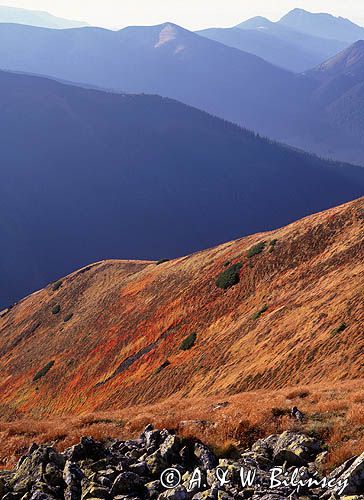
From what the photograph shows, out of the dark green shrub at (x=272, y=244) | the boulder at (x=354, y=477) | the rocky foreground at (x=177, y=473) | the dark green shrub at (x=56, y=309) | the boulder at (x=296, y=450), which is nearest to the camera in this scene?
the boulder at (x=354, y=477)

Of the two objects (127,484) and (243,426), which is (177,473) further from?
(243,426)

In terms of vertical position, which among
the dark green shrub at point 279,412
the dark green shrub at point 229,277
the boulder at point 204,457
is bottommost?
the dark green shrub at point 229,277

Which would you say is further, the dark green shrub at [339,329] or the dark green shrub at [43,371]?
the dark green shrub at [43,371]

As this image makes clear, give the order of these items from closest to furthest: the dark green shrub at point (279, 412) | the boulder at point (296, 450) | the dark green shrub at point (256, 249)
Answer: the boulder at point (296, 450) < the dark green shrub at point (279, 412) < the dark green shrub at point (256, 249)

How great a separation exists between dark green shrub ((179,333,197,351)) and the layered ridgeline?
0.14 m

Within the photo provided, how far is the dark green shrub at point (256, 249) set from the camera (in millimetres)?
52747

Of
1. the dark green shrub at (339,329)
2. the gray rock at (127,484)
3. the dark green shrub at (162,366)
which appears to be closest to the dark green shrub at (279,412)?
the gray rock at (127,484)

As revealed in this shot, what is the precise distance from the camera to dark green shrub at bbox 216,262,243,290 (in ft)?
163

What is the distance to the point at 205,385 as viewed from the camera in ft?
113

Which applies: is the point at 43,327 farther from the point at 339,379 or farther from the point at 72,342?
the point at 339,379

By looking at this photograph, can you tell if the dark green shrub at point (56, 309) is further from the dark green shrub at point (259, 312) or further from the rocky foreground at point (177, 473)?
the rocky foreground at point (177, 473)

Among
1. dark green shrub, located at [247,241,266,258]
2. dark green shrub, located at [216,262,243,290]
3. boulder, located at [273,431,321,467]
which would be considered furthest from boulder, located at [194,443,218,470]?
dark green shrub, located at [247,241,266,258]

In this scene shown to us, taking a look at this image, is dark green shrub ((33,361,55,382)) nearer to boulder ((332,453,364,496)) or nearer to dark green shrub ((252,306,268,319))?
dark green shrub ((252,306,268,319))
